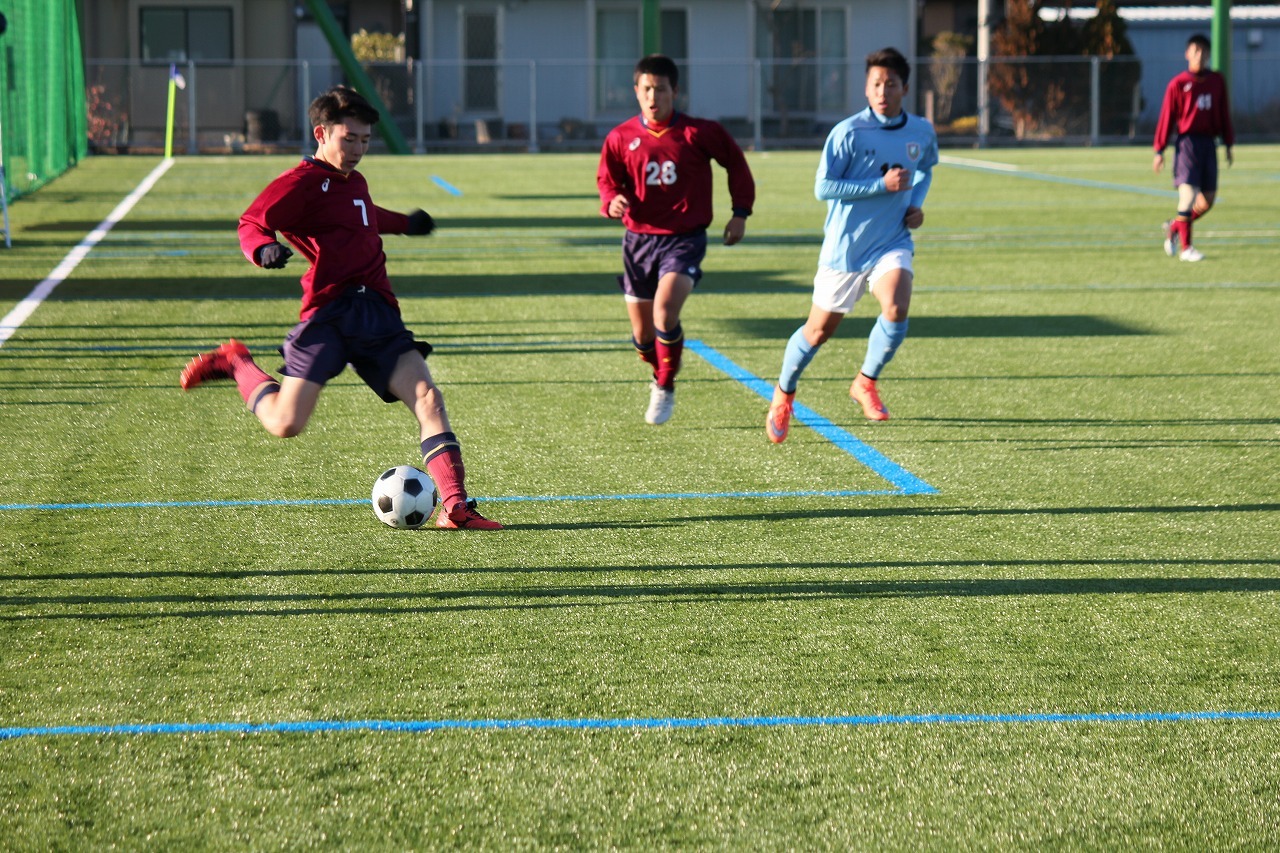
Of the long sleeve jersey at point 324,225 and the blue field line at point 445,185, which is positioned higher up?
the blue field line at point 445,185

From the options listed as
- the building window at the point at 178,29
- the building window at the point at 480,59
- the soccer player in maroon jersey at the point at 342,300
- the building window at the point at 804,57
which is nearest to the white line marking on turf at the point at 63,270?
the soccer player in maroon jersey at the point at 342,300

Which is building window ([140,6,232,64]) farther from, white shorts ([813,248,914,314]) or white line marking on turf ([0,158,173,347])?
white shorts ([813,248,914,314])

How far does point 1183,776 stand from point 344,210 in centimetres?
373

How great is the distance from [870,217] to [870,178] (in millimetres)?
201

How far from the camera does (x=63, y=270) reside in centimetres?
1466

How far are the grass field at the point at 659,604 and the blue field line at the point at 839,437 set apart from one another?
4 centimetres

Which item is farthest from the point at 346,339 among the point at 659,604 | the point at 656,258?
the point at 656,258

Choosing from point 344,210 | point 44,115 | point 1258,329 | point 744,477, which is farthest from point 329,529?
point 44,115

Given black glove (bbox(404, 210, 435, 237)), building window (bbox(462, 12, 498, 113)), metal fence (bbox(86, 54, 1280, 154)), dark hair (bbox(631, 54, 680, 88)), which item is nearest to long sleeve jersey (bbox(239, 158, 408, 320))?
black glove (bbox(404, 210, 435, 237))

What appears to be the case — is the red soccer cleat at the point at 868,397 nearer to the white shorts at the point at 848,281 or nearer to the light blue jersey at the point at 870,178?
the white shorts at the point at 848,281

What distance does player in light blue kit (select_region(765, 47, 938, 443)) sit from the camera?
318 inches

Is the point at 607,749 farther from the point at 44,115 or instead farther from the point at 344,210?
the point at 44,115

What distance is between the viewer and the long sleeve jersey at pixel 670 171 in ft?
27.1

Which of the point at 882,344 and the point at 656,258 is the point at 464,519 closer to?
the point at 656,258
